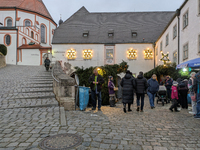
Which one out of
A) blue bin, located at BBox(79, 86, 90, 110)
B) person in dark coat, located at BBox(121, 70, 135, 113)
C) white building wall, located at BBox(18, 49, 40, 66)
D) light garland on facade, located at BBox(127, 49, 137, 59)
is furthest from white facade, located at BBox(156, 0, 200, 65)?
white building wall, located at BBox(18, 49, 40, 66)

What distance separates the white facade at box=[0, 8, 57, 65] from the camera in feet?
119

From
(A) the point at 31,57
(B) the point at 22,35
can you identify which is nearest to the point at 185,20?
(A) the point at 31,57

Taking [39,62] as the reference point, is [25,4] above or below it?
above

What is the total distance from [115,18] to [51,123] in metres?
29.6

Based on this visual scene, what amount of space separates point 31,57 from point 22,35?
6017 mm

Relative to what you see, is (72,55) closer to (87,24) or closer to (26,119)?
(87,24)

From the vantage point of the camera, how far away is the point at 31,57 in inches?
1428

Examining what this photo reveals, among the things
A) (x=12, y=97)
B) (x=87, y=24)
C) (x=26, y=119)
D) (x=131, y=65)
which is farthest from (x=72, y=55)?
(x=26, y=119)

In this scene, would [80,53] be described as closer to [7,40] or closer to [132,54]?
[132,54]

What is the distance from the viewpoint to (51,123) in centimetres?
492

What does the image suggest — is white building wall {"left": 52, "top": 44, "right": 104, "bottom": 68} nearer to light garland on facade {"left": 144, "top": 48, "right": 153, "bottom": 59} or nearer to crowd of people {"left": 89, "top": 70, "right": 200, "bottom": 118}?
light garland on facade {"left": 144, "top": 48, "right": 153, "bottom": 59}

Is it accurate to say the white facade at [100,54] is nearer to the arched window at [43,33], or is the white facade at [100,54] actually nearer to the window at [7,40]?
the window at [7,40]

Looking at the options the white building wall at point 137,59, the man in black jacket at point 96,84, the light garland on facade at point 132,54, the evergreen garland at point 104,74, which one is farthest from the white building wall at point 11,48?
the man in black jacket at point 96,84

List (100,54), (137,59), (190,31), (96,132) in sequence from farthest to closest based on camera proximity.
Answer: (100,54) → (137,59) → (190,31) → (96,132)
